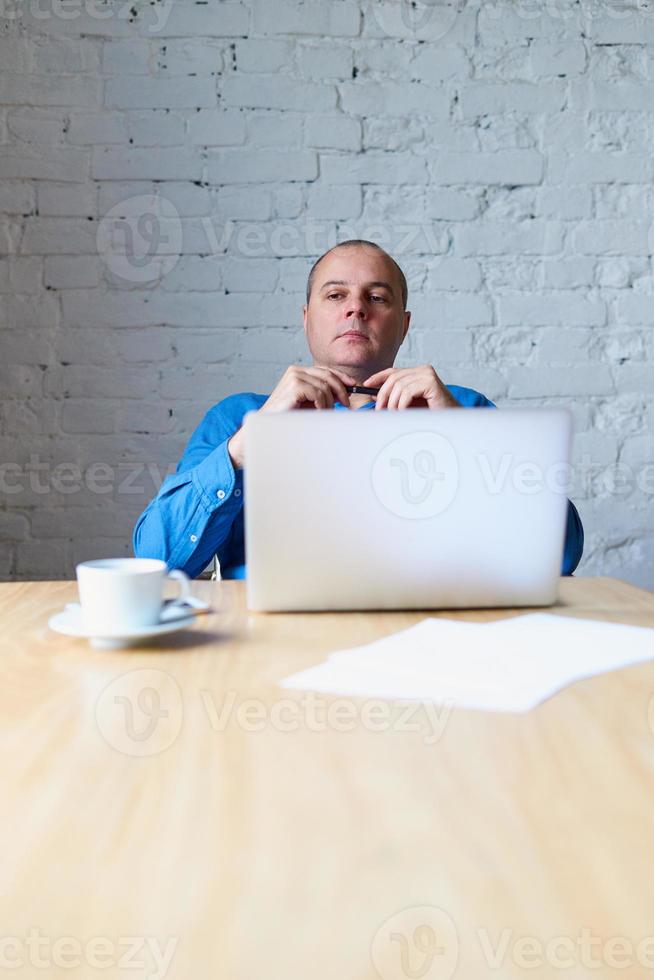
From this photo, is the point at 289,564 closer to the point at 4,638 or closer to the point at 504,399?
the point at 4,638

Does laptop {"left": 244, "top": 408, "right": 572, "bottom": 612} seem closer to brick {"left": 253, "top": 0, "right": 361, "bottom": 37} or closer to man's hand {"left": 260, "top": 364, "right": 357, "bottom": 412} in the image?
man's hand {"left": 260, "top": 364, "right": 357, "bottom": 412}

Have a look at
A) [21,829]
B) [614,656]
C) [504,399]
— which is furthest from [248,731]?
[504,399]

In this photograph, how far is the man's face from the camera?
6.68ft

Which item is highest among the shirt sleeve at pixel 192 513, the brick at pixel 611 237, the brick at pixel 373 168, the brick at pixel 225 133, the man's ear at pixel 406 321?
the brick at pixel 225 133

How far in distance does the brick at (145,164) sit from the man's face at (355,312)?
0.52 meters

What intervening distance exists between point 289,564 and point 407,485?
0.49 feet

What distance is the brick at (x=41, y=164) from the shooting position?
2348 mm

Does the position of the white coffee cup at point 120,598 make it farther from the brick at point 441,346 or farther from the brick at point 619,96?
the brick at point 619,96

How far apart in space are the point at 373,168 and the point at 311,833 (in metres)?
2.20

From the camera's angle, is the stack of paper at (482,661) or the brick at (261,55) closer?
the stack of paper at (482,661)

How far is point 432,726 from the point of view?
61 cm

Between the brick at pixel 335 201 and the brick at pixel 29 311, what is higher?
the brick at pixel 335 201

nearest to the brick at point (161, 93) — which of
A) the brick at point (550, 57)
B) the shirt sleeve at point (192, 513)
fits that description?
the brick at point (550, 57)

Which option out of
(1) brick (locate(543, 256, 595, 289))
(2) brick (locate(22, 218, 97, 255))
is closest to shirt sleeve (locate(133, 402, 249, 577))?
(2) brick (locate(22, 218, 97, 255))
